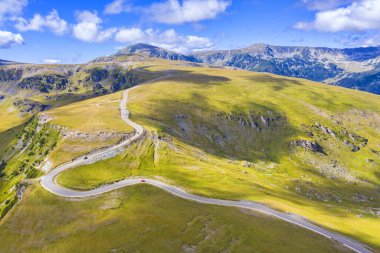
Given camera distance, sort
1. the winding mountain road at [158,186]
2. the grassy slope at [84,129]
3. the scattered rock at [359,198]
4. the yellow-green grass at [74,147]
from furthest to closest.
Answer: the scattered rock at [359,198]
the grassy slope at [84,129]
the yellow-green grass at [74,147]
the winding mountain road at [158,186]

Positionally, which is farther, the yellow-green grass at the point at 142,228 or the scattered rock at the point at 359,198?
the scattered rock at the point at 359,198

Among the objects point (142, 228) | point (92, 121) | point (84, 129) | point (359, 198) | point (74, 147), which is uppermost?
point (92, 121)

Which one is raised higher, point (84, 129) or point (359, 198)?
point (84, 129)

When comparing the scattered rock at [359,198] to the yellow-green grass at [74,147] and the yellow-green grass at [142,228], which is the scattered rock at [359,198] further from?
the yellow-green grass at [74,147]

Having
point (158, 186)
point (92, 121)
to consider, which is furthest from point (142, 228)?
point (92, 121)

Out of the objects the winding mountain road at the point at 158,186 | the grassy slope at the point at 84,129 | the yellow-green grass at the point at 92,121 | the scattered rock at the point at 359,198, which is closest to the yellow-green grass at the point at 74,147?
the grassy slope at the point at 84,129

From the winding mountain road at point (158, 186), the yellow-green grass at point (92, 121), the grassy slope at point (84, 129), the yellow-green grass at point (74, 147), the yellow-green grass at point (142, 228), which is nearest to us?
the yellow-green grass at point (142, 228)

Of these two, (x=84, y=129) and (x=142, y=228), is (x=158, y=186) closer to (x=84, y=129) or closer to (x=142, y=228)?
(x=142, y=228)

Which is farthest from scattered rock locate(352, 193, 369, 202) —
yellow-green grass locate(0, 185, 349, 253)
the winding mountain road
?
yellow-green grass locate(0, 185, 349, 253)

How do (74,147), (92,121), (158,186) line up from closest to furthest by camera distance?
1. (158,186)
2. (74,147)
3. (92,121)

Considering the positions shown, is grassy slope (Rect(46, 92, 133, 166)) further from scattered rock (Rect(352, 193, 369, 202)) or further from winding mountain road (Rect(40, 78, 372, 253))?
scattered rock (Rect(352, 193, 369, 202))
